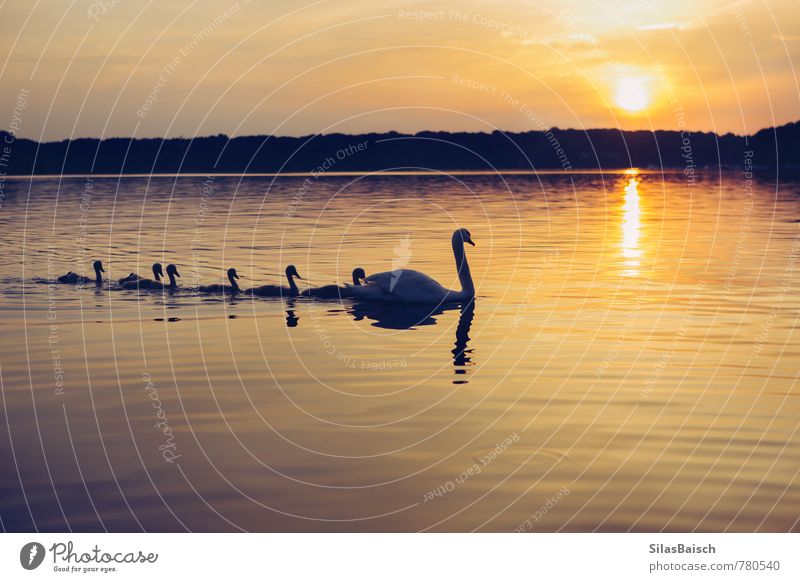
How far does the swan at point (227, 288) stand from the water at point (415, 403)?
114cm

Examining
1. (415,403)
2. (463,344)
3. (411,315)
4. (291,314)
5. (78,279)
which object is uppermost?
(78,279)

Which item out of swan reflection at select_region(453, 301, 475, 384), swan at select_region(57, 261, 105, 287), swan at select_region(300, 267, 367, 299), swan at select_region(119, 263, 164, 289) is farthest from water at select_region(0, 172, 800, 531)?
swan at select_region(57, 261, 105, 287)

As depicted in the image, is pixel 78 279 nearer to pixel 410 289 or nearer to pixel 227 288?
pixel 227 288

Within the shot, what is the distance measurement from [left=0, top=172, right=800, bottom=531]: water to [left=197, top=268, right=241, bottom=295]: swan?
1.14 metres

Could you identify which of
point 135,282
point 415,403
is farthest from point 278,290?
point 415,403

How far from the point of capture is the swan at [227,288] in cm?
2822

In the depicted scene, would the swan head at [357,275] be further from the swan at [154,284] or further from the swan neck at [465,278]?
the swan at [154,284]

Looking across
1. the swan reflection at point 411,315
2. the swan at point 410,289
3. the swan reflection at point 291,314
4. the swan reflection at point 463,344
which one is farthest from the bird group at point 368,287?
the swan reflection at point 291,314

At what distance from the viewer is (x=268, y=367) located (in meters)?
18.4

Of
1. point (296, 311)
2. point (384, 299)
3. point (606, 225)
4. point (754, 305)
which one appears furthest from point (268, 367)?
point (606, 225)

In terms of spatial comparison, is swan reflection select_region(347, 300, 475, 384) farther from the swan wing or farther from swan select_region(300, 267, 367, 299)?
swan select_region(300, 267, 367, 299)

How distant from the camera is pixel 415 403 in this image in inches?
619

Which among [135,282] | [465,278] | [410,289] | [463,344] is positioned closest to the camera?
[463,344]

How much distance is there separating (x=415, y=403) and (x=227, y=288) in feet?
45.9
